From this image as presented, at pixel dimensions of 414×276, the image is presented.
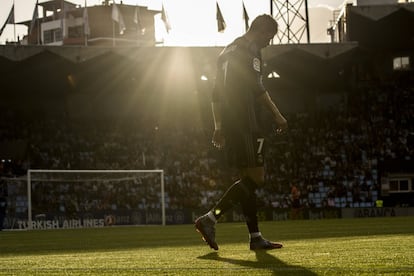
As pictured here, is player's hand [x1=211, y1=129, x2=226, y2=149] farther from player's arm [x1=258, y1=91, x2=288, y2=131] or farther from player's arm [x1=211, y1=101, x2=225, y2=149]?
player's arm [x1=258, y1=91, x2=288, y2=131]

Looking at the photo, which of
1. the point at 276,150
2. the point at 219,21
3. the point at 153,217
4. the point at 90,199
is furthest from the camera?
the point at 219,21

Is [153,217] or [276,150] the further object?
[276,150]

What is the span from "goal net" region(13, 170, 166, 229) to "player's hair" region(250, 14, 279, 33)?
17299 mm

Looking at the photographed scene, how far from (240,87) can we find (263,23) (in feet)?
1.92

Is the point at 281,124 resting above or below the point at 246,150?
above

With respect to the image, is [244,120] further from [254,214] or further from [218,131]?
[254,214]

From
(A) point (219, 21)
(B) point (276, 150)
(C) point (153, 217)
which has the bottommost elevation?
(C) point (153, 217)

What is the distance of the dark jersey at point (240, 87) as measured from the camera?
622 cm

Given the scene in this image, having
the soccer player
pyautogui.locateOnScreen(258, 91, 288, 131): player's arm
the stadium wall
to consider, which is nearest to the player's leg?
the soccer player

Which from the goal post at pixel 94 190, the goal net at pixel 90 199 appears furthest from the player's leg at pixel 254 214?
the goal post at pixel 94 190

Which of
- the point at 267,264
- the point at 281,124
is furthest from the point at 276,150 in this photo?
the point at 267,264

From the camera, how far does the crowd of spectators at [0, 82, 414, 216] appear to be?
31766mm

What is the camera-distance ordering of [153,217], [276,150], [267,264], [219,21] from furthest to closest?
[219,21], [276,150], [153,217], [267,264]

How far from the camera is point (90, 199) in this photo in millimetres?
24969
